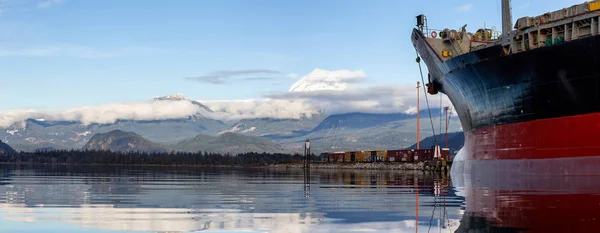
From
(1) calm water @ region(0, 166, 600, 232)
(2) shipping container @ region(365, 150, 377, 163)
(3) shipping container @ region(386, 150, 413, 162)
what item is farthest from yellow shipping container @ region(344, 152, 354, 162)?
(1) calm water @ region(0, 166, 600, 232)

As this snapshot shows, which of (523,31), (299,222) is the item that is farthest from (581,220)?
(523,31)

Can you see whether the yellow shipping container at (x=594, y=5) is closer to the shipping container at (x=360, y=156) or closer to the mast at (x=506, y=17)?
the mast at (x=506, y=17)

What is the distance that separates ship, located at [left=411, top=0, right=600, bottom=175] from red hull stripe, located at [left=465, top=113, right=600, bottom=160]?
0.05m

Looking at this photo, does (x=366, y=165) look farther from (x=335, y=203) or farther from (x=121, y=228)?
(x=121, y=228)

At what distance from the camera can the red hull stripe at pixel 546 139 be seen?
107 feet

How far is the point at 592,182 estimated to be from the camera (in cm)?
3019

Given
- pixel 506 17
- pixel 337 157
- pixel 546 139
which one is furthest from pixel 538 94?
pixel 337 157

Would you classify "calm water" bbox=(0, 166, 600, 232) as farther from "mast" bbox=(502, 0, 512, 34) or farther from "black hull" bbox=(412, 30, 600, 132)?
"mast" bbox=(502, 0, 512, 34)

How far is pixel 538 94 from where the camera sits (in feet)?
117

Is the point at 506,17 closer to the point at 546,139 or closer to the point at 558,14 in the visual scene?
the point at 558,14

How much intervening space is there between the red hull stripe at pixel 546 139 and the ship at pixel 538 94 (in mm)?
46

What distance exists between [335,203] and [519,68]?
19621 mm

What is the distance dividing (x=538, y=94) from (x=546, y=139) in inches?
97.5

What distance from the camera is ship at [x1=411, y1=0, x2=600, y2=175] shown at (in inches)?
1298
